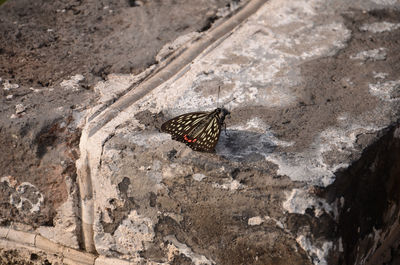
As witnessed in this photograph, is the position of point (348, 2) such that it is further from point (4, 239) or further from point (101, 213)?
point (4, 239)

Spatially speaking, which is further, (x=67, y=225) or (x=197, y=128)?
(x=67, y=225)

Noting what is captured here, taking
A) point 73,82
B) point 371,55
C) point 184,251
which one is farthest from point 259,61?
point 184,251

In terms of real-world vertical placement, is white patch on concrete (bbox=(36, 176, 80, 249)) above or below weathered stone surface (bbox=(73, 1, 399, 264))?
below

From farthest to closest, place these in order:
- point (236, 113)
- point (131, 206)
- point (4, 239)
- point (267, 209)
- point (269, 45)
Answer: point (269, 45) → point (4, 239) → point (236, 113) → point (131, 206) → point (267, 209)

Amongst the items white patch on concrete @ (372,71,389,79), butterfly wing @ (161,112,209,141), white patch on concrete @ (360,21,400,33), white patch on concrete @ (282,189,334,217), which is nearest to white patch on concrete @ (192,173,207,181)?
butterfly wing @ (161,112,209,141)

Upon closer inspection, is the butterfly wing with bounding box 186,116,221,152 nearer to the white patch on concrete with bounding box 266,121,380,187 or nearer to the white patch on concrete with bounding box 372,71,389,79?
the white patch on concrete with bounding box 266,121,380,187

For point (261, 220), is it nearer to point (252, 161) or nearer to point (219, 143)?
point (252, 161)

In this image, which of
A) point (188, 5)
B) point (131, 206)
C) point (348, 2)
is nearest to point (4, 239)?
point (131, 206)
